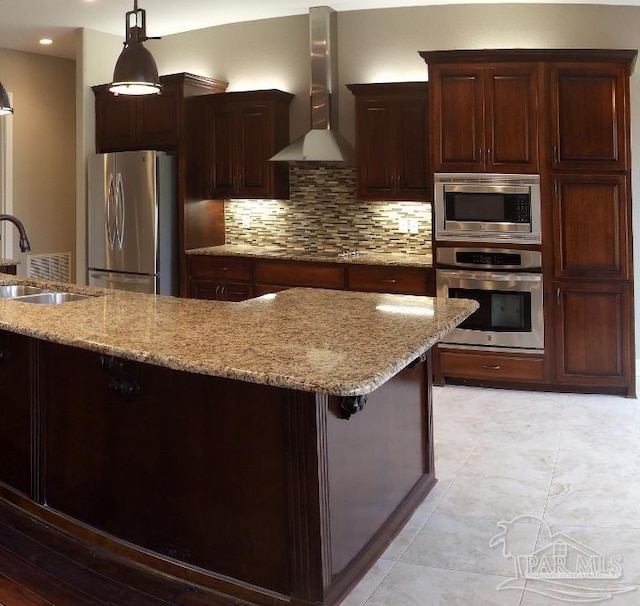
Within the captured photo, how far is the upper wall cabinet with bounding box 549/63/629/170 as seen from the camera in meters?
4.81

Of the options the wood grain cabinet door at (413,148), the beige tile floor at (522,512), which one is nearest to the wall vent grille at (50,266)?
the wood grain cabinet door at (413,148)

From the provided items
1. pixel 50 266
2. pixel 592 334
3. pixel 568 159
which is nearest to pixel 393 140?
pixel 568 159

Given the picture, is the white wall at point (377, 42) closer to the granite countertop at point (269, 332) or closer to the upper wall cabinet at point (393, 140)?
the upper wall cabinet at point (393, 140)

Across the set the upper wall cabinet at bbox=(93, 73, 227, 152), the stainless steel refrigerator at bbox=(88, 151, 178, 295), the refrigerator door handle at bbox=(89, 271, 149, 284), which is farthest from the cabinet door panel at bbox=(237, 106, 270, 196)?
the refrigerator door handle at bbox=(89, 271, 149, 284)

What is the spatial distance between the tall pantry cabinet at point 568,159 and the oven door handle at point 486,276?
12 cm

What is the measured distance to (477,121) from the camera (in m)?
5.01

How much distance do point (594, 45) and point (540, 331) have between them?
212 centimetres

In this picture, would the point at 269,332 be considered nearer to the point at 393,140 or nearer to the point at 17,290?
the point at 17,290

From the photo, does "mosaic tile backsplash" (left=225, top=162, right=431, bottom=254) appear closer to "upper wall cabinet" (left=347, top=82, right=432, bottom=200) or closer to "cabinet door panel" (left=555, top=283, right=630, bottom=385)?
"upper wall cabinet" (left=347, top=82, right=432, bottom=200)

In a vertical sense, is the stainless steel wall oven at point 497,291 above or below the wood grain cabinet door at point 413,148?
below

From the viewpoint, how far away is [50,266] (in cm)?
749

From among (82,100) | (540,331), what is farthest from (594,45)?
(82,100)

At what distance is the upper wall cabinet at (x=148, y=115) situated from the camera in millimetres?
6117

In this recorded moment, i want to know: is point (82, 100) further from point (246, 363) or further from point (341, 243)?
point (246, 363)
